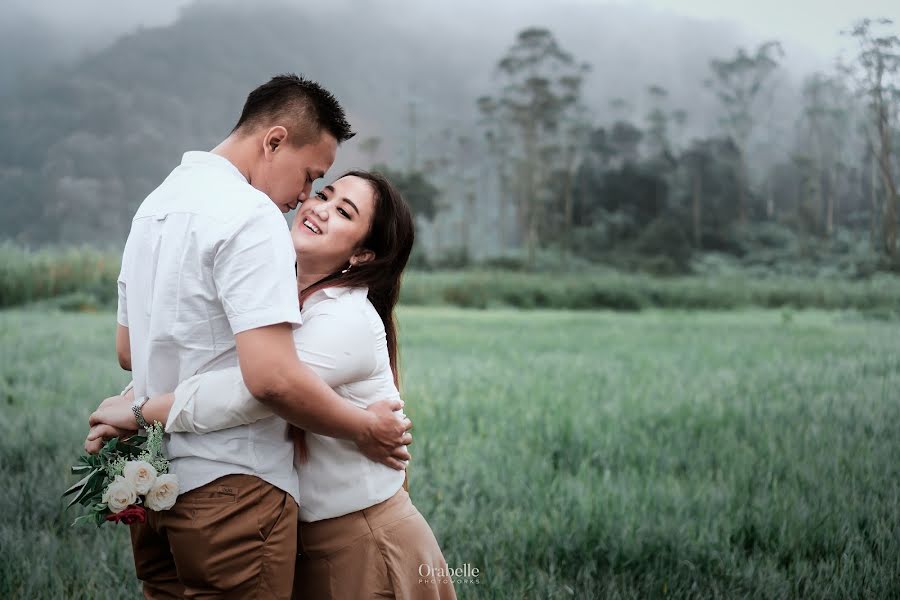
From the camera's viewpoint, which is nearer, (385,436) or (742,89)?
(385,436)

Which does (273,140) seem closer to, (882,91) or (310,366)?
(310,366)

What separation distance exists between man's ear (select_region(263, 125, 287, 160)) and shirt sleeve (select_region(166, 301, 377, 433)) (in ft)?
1.14

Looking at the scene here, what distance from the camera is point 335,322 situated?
139cm

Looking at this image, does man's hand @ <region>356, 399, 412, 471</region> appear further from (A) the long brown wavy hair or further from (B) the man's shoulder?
(B) the man's shoulder

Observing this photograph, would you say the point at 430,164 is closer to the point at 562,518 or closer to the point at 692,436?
the point at 692,436

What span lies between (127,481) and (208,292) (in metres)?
0.34

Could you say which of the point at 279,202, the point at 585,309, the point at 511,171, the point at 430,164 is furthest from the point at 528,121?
the point at 279,202

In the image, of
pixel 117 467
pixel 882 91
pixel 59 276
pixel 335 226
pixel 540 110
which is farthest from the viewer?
pixel 540 110

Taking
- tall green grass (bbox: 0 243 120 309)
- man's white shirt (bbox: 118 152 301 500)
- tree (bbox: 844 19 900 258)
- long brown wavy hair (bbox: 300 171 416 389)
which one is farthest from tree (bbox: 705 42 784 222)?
man's white shirt (bbox: 118 152 301 500)

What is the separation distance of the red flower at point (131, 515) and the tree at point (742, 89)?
34.1 feet

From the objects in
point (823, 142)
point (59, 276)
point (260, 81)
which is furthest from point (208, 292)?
point (260, 81)

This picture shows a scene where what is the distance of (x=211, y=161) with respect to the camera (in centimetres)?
147

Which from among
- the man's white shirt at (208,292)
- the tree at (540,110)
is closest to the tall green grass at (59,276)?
the tree at (540,110)

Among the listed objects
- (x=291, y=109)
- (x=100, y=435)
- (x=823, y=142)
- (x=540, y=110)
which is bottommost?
(x=100, y=435)
